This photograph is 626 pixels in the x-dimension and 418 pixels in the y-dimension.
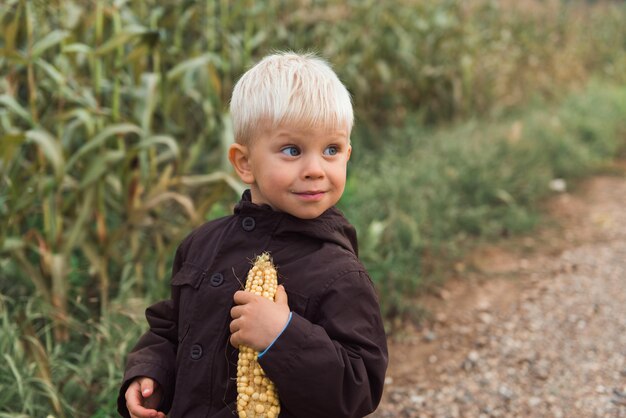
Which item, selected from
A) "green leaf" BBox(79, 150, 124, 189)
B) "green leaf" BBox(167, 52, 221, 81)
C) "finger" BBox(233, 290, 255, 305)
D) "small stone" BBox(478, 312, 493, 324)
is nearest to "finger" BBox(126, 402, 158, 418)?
"finger" BBox(233, 290, 255, 305)

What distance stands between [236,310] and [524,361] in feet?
6.85

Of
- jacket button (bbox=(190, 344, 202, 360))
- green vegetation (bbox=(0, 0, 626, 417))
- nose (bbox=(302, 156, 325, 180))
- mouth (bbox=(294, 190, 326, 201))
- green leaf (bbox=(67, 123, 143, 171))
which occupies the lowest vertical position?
green vegetation (bbox=(0, 0, 626, 417))

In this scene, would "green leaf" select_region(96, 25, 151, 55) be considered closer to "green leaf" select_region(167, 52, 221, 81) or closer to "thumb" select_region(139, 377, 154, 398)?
"green leaf" select_region(167, 52, 221, 81)

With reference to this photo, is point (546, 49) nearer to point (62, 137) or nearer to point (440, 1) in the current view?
point (440, 1)

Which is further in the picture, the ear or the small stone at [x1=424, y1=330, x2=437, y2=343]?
the small stone at [x1=424, y1=330, x2=437, y2=343]

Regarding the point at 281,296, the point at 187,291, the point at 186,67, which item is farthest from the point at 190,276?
the point at 186,67

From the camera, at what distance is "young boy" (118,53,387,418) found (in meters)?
1.52

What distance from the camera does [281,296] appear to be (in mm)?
1593

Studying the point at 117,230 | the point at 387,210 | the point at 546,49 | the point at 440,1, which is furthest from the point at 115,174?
the point at 546,49

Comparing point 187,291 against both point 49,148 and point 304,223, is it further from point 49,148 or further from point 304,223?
point 49,148

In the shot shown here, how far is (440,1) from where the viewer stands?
684cm

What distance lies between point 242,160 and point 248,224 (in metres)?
0.16

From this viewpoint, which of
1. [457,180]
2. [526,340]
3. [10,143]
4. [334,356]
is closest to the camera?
[334,356]

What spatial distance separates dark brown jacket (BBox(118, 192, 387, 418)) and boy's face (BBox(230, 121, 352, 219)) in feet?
0.19
